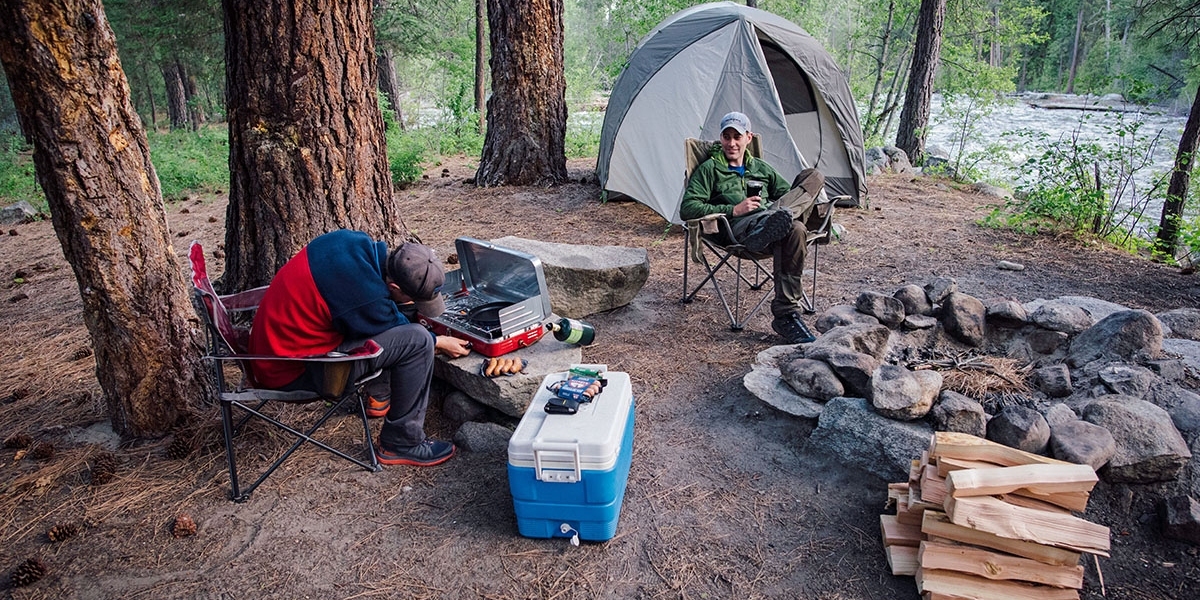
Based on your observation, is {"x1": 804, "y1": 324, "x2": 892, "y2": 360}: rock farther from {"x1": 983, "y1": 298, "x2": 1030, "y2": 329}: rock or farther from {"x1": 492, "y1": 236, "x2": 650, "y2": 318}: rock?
{"x1": 492, "y1": 236, "x2": 650, "y2": 318}: rock

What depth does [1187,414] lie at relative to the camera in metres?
2.41

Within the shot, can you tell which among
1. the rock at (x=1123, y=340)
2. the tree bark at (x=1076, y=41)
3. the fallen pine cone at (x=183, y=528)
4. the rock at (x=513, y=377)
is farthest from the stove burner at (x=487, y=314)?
the tree bark at (x=1076, y=41)

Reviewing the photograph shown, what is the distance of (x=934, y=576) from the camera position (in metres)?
1.98

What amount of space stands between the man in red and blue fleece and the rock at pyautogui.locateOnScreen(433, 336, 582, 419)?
0.98ft

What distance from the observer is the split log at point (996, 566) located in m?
1.93

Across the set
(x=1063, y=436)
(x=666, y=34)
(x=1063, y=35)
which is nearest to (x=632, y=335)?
(x=1063, y=436)

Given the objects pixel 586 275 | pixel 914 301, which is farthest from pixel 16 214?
pixel 914 301

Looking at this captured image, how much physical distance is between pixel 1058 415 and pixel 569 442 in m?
1.76

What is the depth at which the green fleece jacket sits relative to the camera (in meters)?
4.25

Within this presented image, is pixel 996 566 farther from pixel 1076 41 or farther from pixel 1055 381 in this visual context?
pixel 1076 41

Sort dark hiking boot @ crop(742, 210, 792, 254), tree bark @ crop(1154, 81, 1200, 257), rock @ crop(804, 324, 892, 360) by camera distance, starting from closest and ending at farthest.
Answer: rock @ crop(804, 324, 892, 360) < dark hiking boot @ crop(742, 210, 792, 254) < tree bark @ crop(1154, 81, 1200, 257)

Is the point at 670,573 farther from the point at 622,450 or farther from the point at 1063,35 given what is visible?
the point at 1063,35

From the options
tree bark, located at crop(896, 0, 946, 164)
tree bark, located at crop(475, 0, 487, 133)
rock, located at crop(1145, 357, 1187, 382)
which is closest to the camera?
rock, located at crop(1145, 357, 1187, 382)

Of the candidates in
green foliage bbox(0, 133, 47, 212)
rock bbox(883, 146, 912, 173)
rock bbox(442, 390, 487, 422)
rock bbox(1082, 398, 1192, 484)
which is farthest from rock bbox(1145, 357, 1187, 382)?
green foliage bbox(0, 133, 47, 212)
